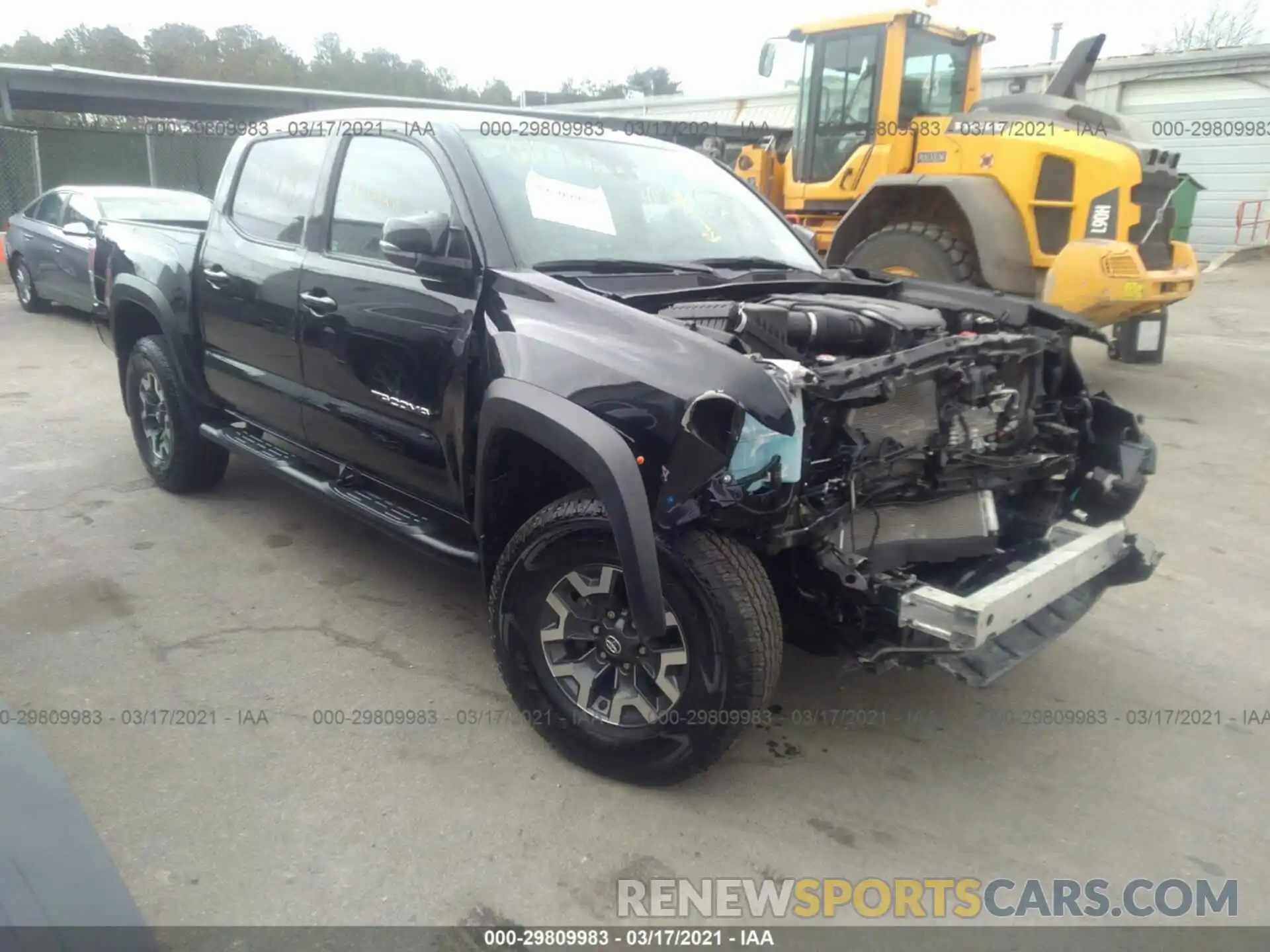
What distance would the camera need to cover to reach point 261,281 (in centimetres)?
430

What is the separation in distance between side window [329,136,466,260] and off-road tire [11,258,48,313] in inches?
388

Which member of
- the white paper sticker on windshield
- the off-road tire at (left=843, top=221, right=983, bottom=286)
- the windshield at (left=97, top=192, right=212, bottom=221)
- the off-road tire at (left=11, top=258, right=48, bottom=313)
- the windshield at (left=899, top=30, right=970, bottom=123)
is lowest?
the off-road tire at (left=11, top=258, right=48, bottom=313)

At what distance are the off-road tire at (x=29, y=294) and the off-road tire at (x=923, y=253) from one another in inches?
383

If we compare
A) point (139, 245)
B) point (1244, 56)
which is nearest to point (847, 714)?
Answer: point (139, 245)

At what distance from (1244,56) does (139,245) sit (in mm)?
20213

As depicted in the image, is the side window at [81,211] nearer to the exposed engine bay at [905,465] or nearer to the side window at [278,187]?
the side window at [278,187]

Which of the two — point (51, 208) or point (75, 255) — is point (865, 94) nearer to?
point (75, 255)

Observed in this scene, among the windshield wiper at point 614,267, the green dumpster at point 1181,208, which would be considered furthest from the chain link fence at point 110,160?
the windshield wiper at point 614,267

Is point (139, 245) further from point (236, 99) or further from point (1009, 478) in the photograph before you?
point (236, 99)

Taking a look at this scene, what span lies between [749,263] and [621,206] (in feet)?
1.86

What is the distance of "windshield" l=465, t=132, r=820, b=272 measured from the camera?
352 cm

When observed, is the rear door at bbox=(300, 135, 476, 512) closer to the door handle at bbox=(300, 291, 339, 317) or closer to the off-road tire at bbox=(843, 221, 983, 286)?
the door handle at bbox=(300, 291, 339, 317)

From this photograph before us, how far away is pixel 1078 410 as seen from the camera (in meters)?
3.78

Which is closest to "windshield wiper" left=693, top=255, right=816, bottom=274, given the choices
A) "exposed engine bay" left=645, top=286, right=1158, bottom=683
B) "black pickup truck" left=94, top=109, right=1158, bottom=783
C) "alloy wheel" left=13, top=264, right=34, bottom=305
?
"black pickup truck" left=94, top=109, right=1158, bottom=783
